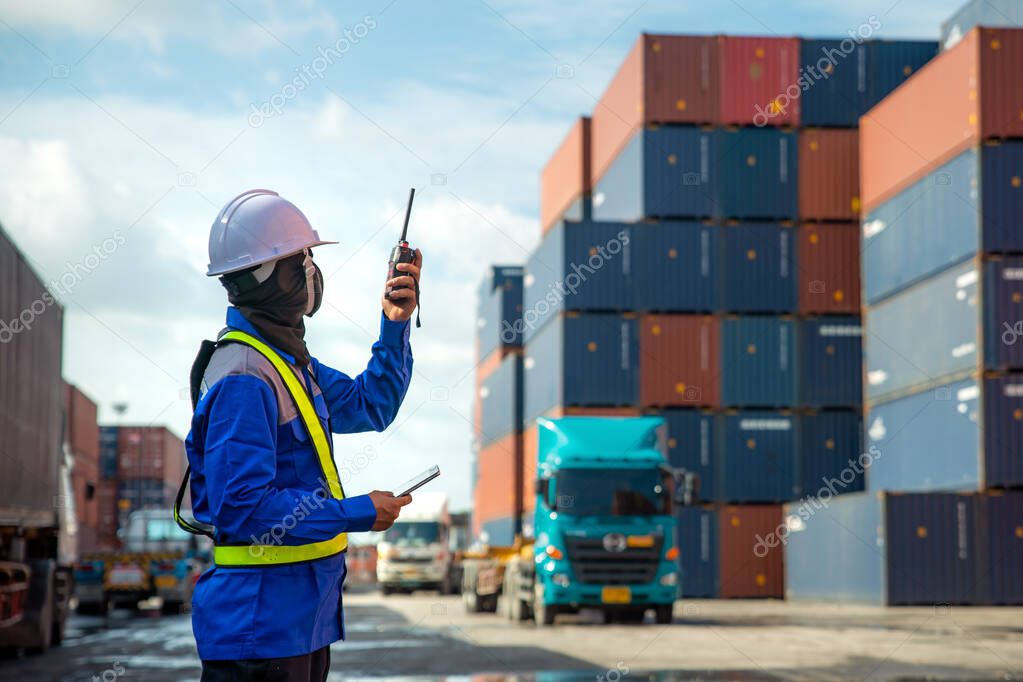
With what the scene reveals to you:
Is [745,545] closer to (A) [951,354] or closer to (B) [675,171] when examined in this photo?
(A) [951,354]

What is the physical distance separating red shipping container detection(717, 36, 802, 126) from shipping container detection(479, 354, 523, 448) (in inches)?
505

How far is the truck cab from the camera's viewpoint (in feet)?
120

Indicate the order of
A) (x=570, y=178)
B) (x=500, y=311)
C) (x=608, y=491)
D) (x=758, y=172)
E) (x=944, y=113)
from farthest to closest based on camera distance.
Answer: (x=500, y=311), (x=570, y=178), (x=758, y=172), (x=944, y=113), (x=608, y=491)

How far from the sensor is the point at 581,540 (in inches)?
805

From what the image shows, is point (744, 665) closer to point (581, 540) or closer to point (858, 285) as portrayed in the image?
point (581, 540)

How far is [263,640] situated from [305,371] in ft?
2.20

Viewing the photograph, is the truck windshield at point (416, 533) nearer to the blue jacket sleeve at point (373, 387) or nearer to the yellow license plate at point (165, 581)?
the yellow license plate at point (165, 581)

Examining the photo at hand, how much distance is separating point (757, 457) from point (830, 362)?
2.80m

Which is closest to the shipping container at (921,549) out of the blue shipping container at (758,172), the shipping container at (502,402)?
the blue shipping container at (758,172)

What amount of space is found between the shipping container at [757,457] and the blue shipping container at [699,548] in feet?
1.95

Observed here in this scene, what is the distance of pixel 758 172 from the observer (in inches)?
1336

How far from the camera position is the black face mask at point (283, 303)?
3416mm

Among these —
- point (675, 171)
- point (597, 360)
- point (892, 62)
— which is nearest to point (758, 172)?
point (675, 171)

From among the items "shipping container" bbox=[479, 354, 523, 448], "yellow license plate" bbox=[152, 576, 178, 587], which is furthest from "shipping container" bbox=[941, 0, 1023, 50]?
"yellow license plate" bbox=[152, 576, 178, 587]
